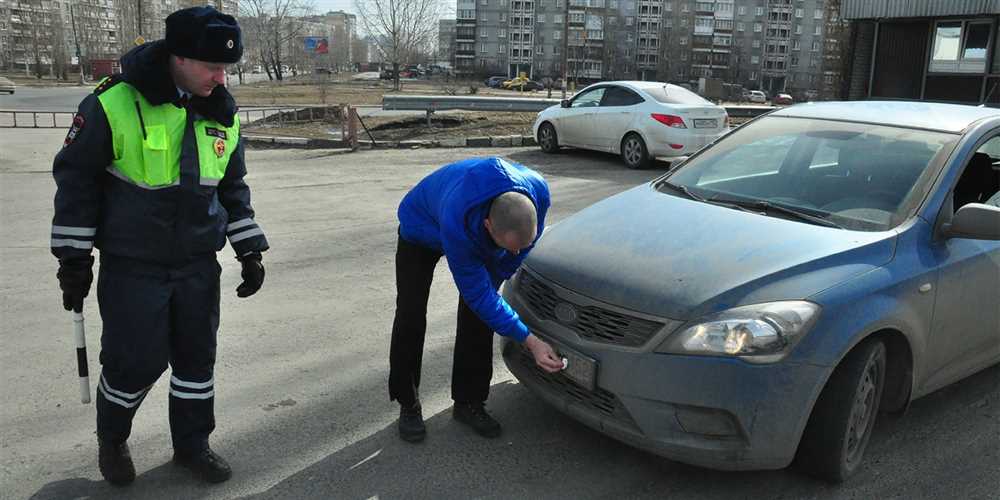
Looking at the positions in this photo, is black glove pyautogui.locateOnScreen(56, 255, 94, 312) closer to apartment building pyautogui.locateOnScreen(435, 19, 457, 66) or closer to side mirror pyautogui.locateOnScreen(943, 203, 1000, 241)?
side mirror pyautogui.locateOnScreen(943, 203, 1000, 241)

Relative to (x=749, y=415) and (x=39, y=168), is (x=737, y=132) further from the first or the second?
(x=39, y=168)

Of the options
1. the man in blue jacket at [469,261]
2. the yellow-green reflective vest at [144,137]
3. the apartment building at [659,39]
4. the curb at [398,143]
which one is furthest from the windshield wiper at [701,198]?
the apartment building at [659,39]

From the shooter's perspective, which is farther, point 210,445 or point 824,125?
point 824,125

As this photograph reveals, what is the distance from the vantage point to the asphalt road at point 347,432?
314cm

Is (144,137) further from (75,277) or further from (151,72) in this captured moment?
(75,277)

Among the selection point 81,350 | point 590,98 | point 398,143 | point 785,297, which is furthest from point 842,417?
point 398,143

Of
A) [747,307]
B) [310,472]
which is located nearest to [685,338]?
[747,307]

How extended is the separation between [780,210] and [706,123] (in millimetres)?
9679

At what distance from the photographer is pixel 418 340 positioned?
3547 mm

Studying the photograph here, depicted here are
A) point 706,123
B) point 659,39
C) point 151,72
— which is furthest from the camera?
point 659,39

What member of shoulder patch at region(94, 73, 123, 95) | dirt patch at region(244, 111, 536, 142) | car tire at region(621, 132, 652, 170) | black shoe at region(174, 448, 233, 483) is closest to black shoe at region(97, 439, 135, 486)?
black shoe at region(174, 448, 233, 483)

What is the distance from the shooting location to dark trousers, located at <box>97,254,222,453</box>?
2.84 metres

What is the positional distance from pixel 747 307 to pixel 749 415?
399 millimetres

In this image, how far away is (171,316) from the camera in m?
2.99
